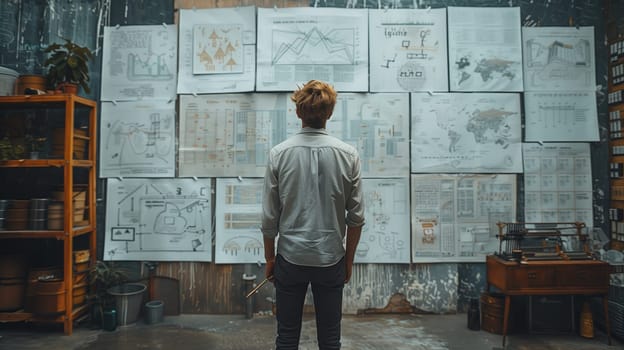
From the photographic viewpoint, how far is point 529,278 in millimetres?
2889

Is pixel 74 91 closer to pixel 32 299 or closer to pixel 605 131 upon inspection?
pixel 32 299

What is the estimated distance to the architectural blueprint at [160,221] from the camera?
3.54 meters

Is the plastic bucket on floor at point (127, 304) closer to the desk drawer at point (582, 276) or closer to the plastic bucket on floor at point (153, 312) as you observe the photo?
the plastic bucket on floor at point (153, 312)

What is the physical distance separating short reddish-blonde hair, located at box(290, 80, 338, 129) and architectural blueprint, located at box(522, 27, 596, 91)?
2519mm

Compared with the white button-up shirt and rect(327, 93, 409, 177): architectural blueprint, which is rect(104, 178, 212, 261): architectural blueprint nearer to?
rect(327, 93, 409, 177): architectural blueprint

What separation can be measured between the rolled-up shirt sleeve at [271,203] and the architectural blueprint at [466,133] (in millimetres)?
1964

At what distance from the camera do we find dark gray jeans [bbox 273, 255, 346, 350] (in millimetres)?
1810

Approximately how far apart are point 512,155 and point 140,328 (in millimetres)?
3441

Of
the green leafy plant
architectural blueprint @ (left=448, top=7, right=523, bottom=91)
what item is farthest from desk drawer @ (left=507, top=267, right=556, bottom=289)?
the green leafy plant

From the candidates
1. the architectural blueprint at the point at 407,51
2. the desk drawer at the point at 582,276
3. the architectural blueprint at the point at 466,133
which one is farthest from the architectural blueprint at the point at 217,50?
the desk drawer at the point at 582,276

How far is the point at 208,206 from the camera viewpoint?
11.6ft

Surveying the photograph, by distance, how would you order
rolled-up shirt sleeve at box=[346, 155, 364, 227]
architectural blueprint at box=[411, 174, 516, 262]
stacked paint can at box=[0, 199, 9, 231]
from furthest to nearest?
architectural blueprint at box=[411, 174, 516, 262], stacked paint can at box=[0, 199, 9, 231], rolled-up shirt sleeve at box=[346, 155, 364, 227]

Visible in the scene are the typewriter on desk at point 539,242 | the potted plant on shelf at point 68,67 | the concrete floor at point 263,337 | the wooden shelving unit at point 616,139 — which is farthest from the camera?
the wooden shelving unit at point 616,139

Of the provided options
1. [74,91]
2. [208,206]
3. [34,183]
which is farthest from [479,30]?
[34,183]
